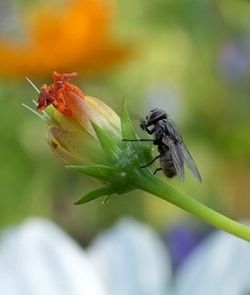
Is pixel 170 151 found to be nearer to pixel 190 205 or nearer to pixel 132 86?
pixel 190 205

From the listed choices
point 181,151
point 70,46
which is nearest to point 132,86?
point 70,46

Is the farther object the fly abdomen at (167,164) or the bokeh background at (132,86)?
the bokeh background at (132,86)

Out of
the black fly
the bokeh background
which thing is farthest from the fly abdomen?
the bokeh background

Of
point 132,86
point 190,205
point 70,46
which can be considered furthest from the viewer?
point 132,86

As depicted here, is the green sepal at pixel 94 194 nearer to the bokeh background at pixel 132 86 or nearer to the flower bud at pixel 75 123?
the flower bud at pixel 75 123

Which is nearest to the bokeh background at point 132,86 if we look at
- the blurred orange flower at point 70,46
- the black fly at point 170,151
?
the blurred orange flower at point 70,46

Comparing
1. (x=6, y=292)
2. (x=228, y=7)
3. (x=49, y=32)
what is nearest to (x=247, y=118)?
(x=228, y=7)

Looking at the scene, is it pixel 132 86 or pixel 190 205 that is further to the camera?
pixel 132 86

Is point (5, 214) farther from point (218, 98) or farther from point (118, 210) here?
point (218, 98)
